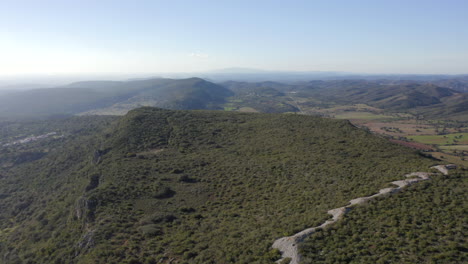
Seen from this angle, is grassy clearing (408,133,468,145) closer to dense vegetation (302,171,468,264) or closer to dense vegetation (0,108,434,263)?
dense vegetation (0,108,434,263)

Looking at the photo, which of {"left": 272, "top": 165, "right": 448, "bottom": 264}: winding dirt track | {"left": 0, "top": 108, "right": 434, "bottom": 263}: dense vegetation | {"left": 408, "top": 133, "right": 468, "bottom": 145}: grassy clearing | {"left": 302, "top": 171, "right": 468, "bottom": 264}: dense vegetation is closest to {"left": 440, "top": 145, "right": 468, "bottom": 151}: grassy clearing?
{"left": 408, "top": 133, "right": 468, "bottom": 145}: grassy clearing

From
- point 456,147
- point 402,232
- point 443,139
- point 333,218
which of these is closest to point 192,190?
point 333,218

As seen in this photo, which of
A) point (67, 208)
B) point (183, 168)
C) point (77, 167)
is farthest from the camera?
point (77, 167)

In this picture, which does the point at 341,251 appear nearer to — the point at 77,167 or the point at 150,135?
the point at 150,135

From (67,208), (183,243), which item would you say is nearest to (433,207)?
(183,243)

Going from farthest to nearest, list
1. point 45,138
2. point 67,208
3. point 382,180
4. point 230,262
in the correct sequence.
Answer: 1. point 45,138
2. point 67,208
3. point 382,180
4. point 230,262

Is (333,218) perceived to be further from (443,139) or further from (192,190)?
(443,139)

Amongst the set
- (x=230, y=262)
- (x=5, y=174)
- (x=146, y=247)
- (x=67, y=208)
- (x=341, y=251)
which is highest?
(x=341, y=251)
